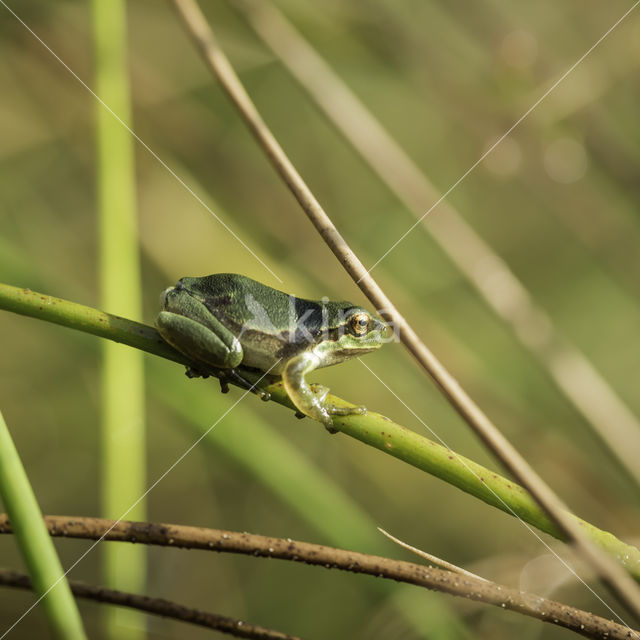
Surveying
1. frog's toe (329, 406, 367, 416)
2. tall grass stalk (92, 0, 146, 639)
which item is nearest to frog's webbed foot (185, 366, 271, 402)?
tall grass stalk (92, 0, 146, 639)

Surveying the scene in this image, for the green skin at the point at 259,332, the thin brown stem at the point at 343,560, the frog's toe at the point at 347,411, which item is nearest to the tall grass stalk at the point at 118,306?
the green skin at the point at 259,332

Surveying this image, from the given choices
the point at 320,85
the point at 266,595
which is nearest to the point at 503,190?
the point at 320,85

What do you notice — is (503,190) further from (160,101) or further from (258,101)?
(160,101)

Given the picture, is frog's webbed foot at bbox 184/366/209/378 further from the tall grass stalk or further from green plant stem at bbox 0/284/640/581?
green plant stem at bbox 0/284/640/581

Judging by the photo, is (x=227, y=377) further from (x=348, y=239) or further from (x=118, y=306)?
(x=348, y=239)

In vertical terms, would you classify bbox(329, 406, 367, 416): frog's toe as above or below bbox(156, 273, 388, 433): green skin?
below

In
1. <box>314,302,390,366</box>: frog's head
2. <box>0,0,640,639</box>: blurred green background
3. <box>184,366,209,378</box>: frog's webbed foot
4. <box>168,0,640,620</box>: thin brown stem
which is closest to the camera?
<box>168,0,640,620</box>: thin brown stem
